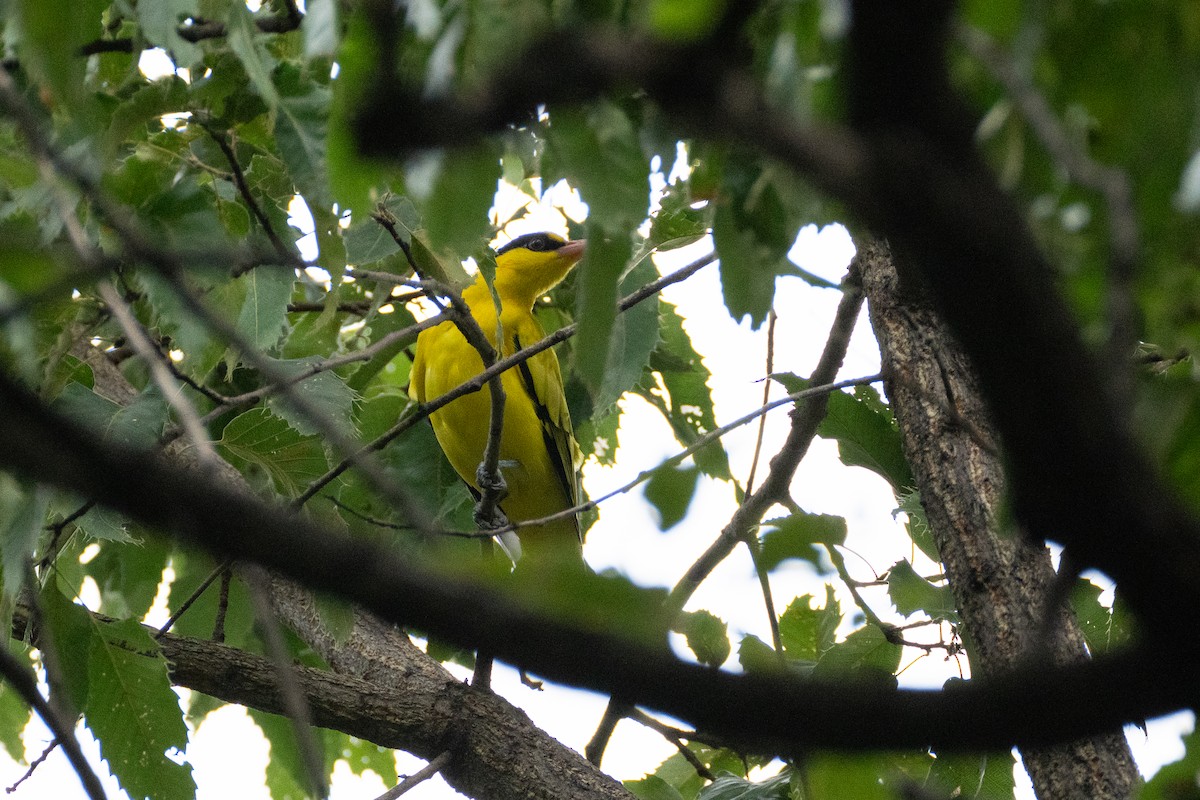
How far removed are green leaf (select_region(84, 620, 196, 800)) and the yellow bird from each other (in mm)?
2307

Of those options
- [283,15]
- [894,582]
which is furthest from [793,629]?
[283,15]

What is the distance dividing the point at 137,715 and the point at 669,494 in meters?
2.05

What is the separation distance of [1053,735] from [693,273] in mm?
2441

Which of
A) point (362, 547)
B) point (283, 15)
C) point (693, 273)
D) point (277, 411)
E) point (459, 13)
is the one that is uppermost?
point (283, 15)

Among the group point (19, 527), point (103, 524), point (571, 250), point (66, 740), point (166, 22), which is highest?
point (571, 250)

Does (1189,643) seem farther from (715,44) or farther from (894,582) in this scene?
(894,582)

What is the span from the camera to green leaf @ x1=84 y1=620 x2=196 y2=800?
276 centimetres

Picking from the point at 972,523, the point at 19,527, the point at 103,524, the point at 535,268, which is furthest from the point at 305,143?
the point at 535,268

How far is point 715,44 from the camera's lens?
685mm

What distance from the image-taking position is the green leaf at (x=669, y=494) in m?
1.22

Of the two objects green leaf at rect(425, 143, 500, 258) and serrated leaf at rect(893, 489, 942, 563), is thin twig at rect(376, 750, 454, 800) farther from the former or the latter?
green leaf at rect(425, 143, 500, 258)

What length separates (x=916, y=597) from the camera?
2986 millimetres

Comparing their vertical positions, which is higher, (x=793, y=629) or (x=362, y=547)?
(x=793, y=629)

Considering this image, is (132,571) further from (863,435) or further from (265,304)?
(863,435)
